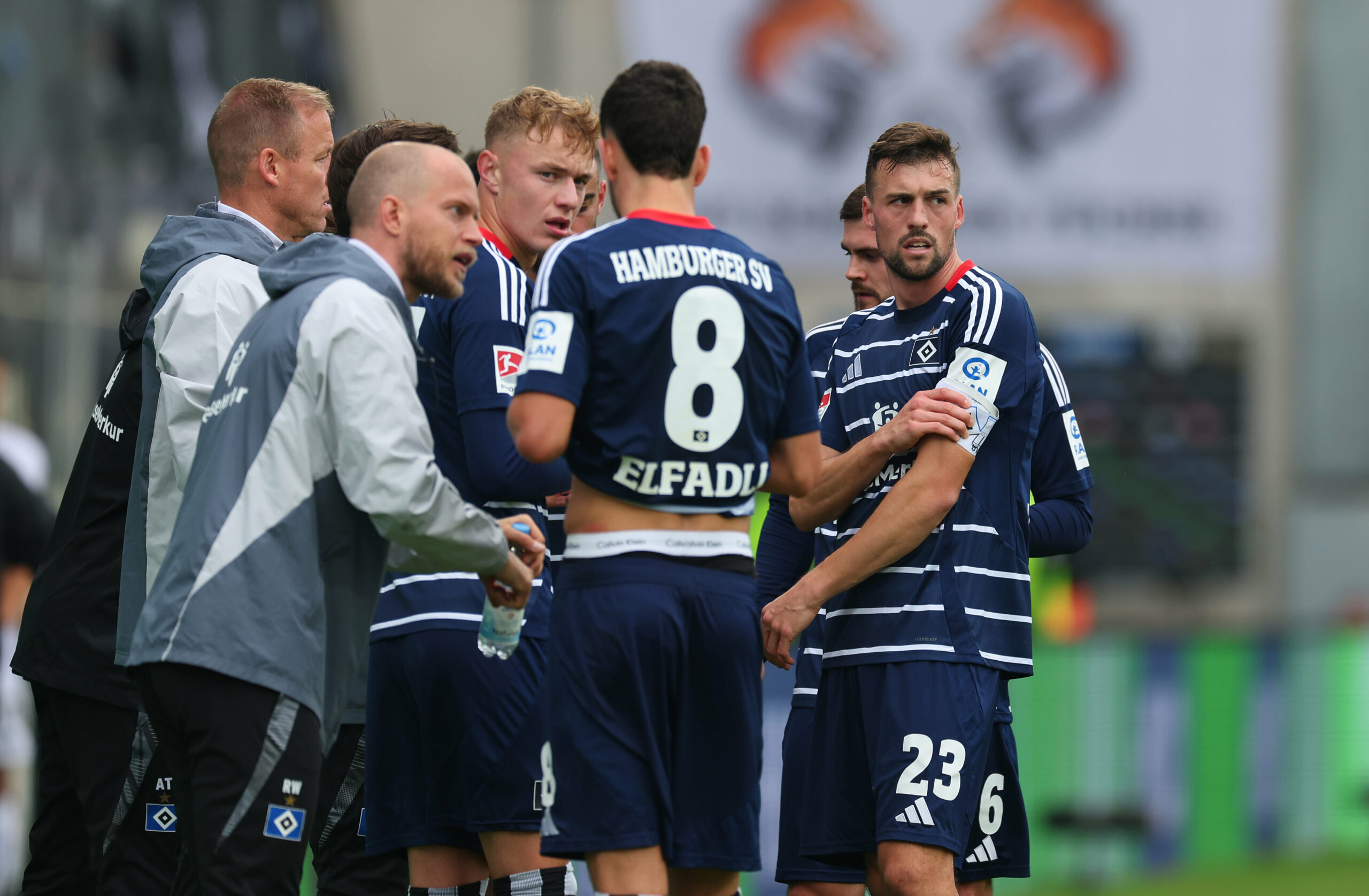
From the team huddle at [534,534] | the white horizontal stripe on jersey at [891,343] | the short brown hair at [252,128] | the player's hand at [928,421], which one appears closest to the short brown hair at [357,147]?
the team huddle at [534,534]

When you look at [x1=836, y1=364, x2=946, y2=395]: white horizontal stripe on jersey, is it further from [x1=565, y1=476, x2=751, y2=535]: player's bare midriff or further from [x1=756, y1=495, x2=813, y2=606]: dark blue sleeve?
[x1=565, y1=476, x2=751, y2=535]: player's bare midriff

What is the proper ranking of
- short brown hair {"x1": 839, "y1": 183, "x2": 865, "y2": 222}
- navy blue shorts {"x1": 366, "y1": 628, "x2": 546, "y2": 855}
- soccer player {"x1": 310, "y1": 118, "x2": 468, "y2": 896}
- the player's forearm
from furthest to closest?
1. short brown hair {"x1": 839, "y1": 183, "x2": 865, "y2": 222}
2. soccer player {"x1": 310, "y1": 118, "x2": 468, "y2": 896}
3. the player's forearm
4. navy blue shorts {"x1": 366, "y1": 628, "x2": 546, "y2": 855}

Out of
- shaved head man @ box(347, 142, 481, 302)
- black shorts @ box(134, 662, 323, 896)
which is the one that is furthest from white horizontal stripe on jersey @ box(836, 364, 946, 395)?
black shorts @ box(134, 662, 323, 896)

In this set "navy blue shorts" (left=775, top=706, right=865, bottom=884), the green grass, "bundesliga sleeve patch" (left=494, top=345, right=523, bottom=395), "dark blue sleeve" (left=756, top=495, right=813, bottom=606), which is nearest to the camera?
"bundesliga sleeve patch" (left=494, top=345, right=523, bottom=395)

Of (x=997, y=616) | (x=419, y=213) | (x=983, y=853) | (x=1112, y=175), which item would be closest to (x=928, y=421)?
(x=997, y=616)

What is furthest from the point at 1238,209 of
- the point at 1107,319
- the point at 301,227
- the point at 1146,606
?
the point at 301,227

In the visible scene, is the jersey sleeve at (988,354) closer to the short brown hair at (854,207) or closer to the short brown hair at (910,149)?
the short brown hair at (910,149)

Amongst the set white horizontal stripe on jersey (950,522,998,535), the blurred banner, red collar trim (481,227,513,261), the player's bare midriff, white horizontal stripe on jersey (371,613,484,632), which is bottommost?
white horizontal stripe on jersey (371,613,484,632)

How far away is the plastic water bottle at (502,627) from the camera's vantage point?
4.19m

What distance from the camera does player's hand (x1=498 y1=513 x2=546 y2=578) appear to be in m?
4.19

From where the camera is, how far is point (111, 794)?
4.69 meters

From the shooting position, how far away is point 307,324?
12.4 feet

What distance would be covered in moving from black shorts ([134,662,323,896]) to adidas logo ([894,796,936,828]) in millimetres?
1649

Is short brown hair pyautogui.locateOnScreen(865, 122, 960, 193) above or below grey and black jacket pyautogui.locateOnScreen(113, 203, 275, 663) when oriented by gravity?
above
